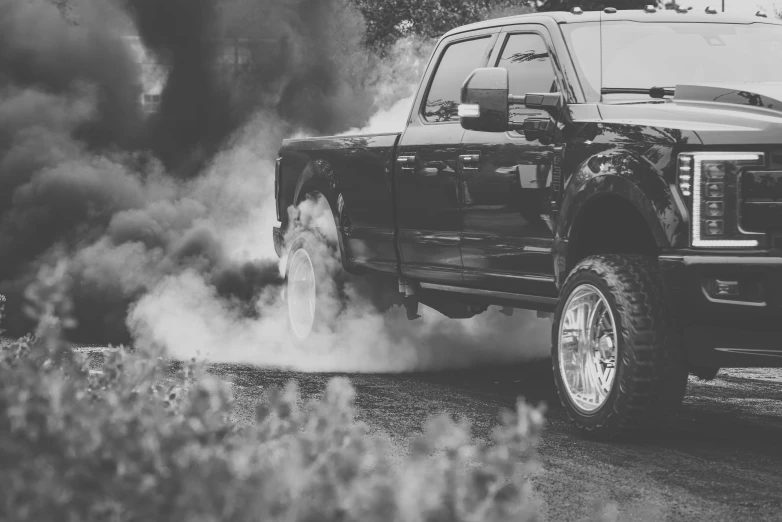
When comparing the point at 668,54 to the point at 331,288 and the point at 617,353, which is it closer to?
the point at 617,353

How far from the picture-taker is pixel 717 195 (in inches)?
221

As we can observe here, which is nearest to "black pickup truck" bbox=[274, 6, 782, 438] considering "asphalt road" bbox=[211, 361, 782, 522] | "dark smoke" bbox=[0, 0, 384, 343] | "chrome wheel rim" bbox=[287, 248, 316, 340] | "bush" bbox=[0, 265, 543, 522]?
"asphalt road" bbox=[211, 361, 782, 522]

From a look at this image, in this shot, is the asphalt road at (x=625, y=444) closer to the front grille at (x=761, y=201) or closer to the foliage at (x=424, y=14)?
the front grille at (x=761, y=201)

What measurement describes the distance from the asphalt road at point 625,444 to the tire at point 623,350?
141 millimetres

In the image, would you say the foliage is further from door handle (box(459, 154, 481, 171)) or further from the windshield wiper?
the windshield wiper

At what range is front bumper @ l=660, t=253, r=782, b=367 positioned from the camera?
553 centimetres

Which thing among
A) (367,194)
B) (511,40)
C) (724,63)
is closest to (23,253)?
(367,194)

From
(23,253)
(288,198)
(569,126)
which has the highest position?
(569,126)

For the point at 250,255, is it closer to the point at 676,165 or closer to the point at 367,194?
the point at 367,194

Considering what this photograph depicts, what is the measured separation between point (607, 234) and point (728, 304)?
1.10 metres

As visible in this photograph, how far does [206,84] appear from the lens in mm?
18422

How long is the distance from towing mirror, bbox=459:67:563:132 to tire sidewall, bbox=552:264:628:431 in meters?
0.88

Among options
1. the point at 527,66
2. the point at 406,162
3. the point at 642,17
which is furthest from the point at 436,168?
the point at 642,17

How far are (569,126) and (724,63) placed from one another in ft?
3.34
